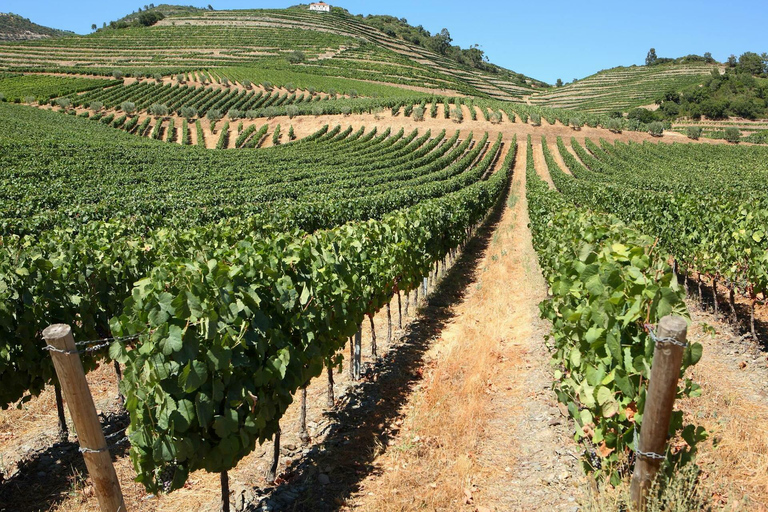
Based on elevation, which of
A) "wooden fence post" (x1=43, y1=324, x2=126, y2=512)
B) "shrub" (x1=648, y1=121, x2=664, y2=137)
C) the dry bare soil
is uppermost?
"shrub" (x1=648, y1=121, x2=664, y2=137)

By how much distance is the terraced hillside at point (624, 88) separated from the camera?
114m

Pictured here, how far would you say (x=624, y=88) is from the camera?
128500 mm

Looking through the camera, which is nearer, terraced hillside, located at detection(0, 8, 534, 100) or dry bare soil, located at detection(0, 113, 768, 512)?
dry bare soil, located at detection(0, 113, 768, 512)

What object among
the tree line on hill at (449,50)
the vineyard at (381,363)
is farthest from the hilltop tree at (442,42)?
the vineyard at (381,363)

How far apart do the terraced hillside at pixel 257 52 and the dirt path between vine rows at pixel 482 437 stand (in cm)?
8979

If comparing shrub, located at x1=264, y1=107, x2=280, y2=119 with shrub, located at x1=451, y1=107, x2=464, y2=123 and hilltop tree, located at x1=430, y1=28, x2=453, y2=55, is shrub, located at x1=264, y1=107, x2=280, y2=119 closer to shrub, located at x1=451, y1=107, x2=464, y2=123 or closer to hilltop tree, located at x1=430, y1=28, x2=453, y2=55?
shrub, located at x1=451, y1=107, x2=464, y2=123

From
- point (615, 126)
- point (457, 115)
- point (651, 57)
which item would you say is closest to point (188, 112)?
A: point (457, 115)

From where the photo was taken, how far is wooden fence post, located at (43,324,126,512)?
309cm

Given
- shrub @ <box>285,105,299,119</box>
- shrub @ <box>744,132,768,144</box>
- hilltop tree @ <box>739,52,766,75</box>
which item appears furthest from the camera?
hilltop tree @ <box>739,52,766,75</box>

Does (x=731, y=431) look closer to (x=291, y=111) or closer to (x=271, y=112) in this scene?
(x=291, y=111)

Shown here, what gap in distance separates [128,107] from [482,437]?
254 ft

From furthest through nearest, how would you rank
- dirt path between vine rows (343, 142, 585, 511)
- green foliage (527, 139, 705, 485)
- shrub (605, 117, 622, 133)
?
shrub (605, 117, 622, 133)
dirt path between vine rows (343, 142, 585, 511)
green foliage (527, 139, 705, 485)

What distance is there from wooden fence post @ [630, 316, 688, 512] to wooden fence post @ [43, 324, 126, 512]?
3.88 metres

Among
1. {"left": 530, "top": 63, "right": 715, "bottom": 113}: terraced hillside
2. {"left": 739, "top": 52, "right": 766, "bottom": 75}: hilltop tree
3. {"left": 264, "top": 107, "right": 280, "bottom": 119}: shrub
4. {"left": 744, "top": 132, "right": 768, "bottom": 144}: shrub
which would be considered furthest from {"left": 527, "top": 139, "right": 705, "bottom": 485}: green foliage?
{"left": 739, "top": 52, "right": 766, "bottom": 75}: hilltop tree
